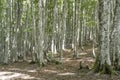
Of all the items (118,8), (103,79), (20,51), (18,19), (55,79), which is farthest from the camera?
(20,51)

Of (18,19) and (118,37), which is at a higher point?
(18,19)

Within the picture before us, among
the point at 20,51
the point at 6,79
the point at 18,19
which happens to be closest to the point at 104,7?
the point at 6,79

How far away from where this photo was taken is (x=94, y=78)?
37.0 feet

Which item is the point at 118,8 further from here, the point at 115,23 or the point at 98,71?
the point at 98,71

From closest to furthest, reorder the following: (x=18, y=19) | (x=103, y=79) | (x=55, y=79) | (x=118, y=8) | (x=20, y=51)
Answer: (x=103, y=79)
(x=55, y=79)
(x=118, y=8)
(x=18, y=19)
(x=20, y=51)

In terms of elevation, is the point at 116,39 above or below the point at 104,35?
below

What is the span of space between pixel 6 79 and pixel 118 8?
23.3ft

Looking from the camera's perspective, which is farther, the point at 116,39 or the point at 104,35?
the point at 116,39

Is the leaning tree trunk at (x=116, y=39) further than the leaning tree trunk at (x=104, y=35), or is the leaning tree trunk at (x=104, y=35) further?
the leaning tree trunk at (x=116, y=39)

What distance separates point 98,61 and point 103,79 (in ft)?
4.89

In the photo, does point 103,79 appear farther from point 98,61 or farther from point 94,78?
point 98,61

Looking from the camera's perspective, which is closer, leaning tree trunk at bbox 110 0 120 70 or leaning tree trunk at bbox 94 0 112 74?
leaning tree trunk at bbox 94 0 112 74

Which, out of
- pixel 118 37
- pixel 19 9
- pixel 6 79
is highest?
pixel 19 9

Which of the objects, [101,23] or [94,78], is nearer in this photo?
[94,78]
